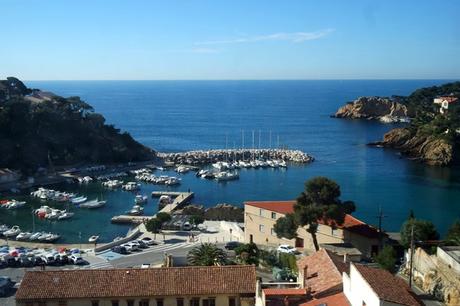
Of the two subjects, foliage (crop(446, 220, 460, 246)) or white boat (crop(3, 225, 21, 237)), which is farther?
white boat (crop(3, 225, 21, 237))

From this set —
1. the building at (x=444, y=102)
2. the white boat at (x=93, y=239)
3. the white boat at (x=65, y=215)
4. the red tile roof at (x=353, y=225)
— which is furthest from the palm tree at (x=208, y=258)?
the building at (x=444, y=102)

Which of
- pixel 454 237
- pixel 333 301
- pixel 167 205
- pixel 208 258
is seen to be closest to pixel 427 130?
pixel 167 205

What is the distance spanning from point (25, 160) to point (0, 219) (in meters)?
23.7

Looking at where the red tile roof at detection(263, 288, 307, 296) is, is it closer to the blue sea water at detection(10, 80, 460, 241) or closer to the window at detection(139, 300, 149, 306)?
the window at detection(139, 300, 149, 306)

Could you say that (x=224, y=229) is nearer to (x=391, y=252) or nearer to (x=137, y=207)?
(x=137, y=207)

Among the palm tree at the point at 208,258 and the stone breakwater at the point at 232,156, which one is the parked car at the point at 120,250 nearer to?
the palm tree at the point at 208,258

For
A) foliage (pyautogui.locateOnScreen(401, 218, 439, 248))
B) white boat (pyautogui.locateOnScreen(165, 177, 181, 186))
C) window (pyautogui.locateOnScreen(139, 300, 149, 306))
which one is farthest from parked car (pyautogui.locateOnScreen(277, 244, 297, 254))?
white boat (pyautogui.locateOnScreen(165, 177, 181, 186))

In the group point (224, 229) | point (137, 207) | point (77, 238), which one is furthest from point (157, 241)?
point (137, 207)

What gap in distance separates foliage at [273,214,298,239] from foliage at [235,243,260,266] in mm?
5312

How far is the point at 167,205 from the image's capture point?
2408 inches

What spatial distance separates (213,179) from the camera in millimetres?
77625

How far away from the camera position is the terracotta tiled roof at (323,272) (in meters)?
20.5

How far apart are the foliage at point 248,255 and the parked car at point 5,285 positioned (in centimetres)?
1157

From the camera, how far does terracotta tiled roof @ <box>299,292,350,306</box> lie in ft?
63.7
